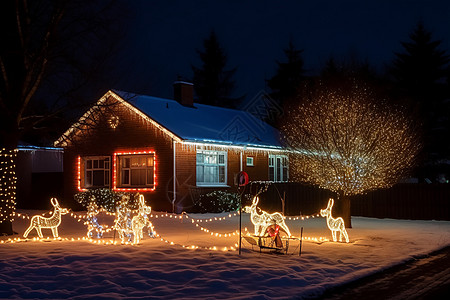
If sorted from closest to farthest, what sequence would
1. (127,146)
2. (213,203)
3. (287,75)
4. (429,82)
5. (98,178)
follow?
(213,203) → (127,146) → (98,178) → (429,82) → (287,75)

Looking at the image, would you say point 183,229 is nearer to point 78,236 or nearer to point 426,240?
point 78,236

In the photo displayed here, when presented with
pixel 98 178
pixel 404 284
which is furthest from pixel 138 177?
pixel 404 284

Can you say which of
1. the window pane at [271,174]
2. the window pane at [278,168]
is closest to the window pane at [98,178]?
the window pane at [271,174]

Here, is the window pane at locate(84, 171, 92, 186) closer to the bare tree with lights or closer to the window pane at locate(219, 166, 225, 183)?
the window pane at locate(219, 166, 225, 183)

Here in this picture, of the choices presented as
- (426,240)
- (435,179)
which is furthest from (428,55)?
(426,240)

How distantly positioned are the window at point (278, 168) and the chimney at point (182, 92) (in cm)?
595

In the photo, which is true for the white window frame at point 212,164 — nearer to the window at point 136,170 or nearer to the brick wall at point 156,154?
the brick wall at point 156,154

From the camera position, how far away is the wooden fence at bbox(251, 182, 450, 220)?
22.2 m

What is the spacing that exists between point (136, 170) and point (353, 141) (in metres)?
11.7

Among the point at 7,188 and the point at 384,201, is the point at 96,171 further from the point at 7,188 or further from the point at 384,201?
the point at 384,201

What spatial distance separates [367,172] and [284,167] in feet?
43.4

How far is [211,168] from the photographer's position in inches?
1020

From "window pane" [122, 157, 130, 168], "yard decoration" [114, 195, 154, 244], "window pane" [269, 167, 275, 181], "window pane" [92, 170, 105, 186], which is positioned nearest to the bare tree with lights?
"yard decoration" [114, 195, 154, 244]

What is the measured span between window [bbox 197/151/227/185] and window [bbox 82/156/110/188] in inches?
199
